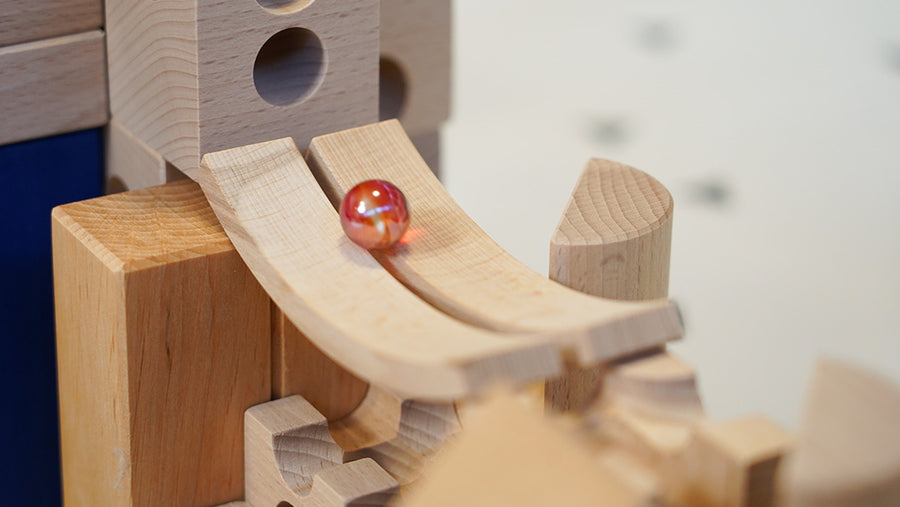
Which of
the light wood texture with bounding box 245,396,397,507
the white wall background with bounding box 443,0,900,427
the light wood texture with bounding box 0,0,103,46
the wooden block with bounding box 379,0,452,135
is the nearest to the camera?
the light wood texture with bounding box 245,396,397,507

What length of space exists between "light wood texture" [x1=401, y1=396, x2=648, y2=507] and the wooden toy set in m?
0.01

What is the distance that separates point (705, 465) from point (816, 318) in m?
1.16

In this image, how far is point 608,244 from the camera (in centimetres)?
71

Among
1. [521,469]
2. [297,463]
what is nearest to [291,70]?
[297,463]

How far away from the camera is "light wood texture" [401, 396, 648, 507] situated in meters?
0.52

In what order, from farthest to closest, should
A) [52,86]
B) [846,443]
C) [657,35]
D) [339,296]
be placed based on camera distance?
[657,35] → [52,86] → [339,296] → [846,443]

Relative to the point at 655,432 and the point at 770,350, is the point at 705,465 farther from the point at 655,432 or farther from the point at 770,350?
the point at 770,350

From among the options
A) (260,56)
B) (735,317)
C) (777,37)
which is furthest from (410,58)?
(777,37)

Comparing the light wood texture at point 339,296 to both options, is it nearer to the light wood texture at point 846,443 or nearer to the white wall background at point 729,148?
the light wood texture at point 846,443

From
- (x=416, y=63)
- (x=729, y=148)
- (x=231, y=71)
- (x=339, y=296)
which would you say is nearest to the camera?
(x=339, y=296)

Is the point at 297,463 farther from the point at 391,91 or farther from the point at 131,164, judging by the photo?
the point at 391,91

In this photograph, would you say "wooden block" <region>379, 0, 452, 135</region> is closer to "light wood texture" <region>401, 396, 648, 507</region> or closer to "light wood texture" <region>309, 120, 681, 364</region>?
"light wood texture" <region>309, 120, 681, 364</region>

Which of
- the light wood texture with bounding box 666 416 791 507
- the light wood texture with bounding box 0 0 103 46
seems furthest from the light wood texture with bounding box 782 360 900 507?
the light wood texture with bounding box 0 0 103 46

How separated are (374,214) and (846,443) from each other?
0.30 meters
